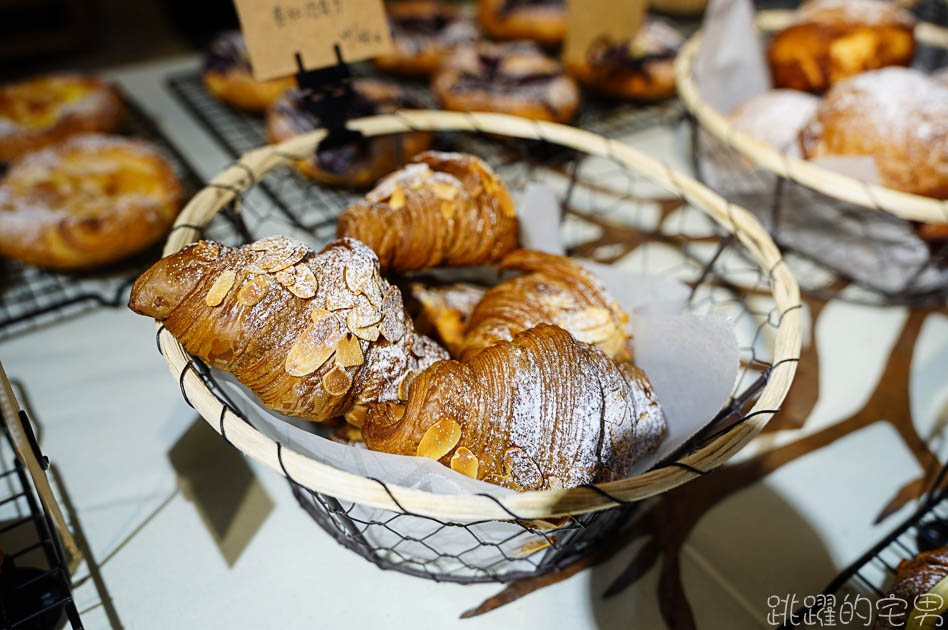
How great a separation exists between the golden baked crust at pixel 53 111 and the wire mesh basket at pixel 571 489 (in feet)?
1.62

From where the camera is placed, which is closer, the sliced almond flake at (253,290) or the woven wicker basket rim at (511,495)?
the woven wicker basket rim at (511,495)

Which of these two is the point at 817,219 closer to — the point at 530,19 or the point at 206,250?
the point at 206,250

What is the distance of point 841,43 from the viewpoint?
1.46 metres

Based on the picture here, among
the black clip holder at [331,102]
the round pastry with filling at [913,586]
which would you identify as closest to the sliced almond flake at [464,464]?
the round pastry with filling at [913,586]

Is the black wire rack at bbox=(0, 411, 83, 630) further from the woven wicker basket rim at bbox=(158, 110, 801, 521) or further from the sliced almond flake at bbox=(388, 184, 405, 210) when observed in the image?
the sliced almond flake at bbox=(388, 184, 405, 210)

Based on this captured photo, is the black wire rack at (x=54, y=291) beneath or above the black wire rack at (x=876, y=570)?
above

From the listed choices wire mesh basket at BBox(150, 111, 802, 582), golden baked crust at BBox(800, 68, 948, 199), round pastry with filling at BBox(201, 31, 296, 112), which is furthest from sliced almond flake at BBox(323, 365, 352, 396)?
round pastry with filling at BBox(201, 31, 296, 112)

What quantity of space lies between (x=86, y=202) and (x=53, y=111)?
474mm

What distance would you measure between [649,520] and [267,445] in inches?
23.6

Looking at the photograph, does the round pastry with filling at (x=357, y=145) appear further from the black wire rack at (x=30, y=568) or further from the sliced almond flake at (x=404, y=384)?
the black wire rack at (x=30, y=568)

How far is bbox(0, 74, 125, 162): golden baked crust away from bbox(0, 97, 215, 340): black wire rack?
0.40m

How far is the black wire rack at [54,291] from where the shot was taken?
47.6 inches

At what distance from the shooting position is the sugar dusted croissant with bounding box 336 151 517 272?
94 cm

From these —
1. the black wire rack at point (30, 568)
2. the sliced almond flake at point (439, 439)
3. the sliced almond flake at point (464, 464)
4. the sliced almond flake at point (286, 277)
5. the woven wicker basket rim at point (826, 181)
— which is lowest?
the black wire rack at point (30, 568)
